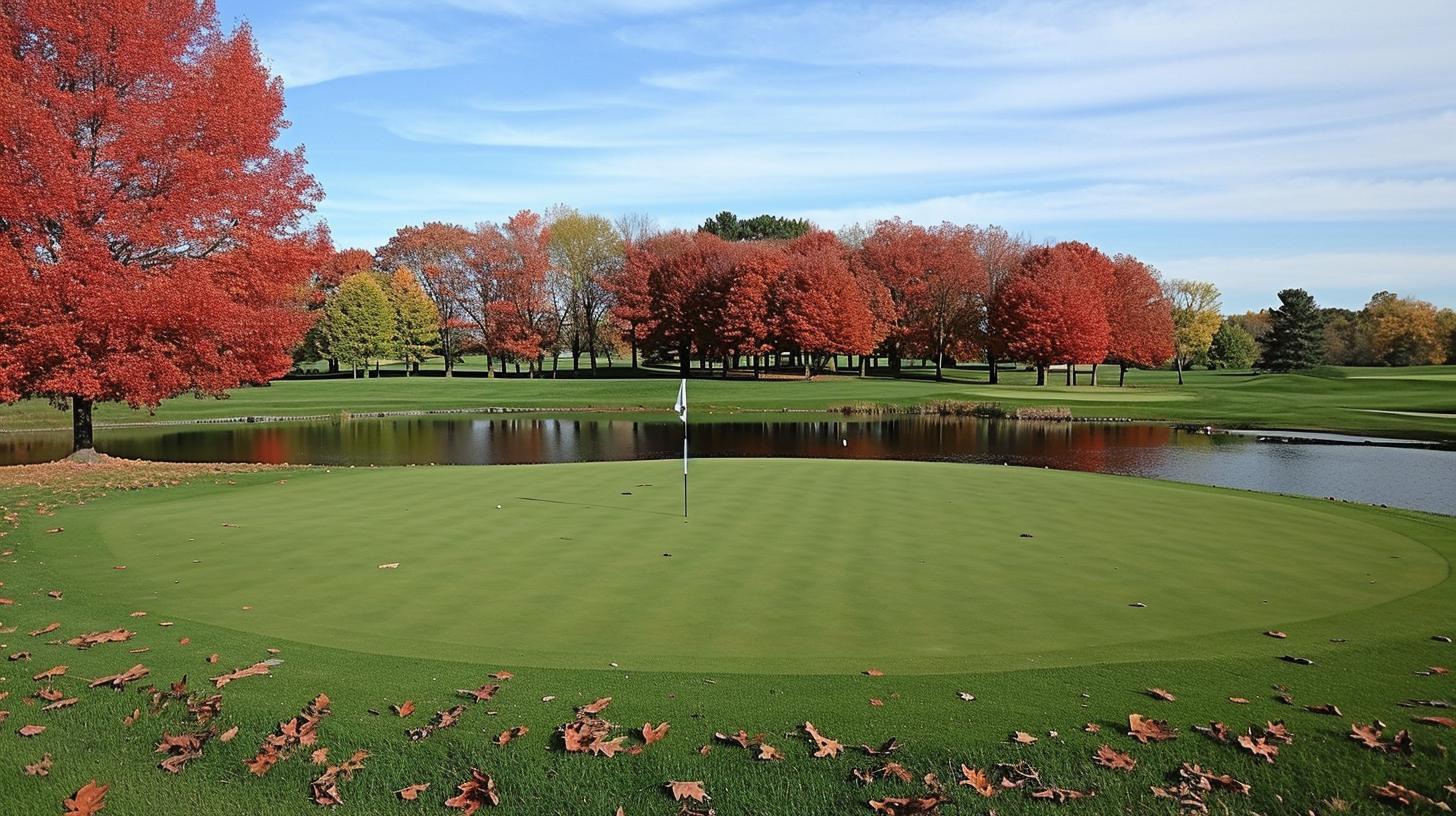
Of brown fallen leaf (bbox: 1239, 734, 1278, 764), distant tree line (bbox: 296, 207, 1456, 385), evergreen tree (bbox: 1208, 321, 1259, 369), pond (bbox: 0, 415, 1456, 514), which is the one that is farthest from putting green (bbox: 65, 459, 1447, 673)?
evergreen tree (bbox: 1208, 321, 1259, 369)

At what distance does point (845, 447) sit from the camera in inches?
1414

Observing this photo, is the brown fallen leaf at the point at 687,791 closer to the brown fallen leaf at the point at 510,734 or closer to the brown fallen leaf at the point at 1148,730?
the brown fallen leaf at the point at 510,734

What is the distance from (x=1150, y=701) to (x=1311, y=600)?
3.98 metres

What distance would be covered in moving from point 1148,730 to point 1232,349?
402ft

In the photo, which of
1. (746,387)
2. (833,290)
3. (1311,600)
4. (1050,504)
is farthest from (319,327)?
(1311,600)

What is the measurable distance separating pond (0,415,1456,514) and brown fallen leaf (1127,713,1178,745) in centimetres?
1871

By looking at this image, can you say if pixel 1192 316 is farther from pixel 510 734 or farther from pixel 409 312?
pixel 510 734

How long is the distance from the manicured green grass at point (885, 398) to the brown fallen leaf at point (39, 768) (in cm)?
4598

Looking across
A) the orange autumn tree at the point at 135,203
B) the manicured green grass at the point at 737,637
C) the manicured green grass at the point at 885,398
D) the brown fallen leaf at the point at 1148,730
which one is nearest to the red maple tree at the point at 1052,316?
the manicured green grass at the point at 885,398

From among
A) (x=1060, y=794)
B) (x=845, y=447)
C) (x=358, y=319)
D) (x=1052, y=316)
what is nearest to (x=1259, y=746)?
(x=1060, y=794)

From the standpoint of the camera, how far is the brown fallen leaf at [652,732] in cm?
518

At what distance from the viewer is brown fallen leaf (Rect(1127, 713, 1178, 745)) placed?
521 centimetres

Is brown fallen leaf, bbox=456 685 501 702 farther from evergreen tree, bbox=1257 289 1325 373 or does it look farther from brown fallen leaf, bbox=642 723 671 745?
evergreen tree, bbox=1257 289 1325 373

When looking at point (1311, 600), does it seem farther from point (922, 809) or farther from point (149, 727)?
point (149, 727)
